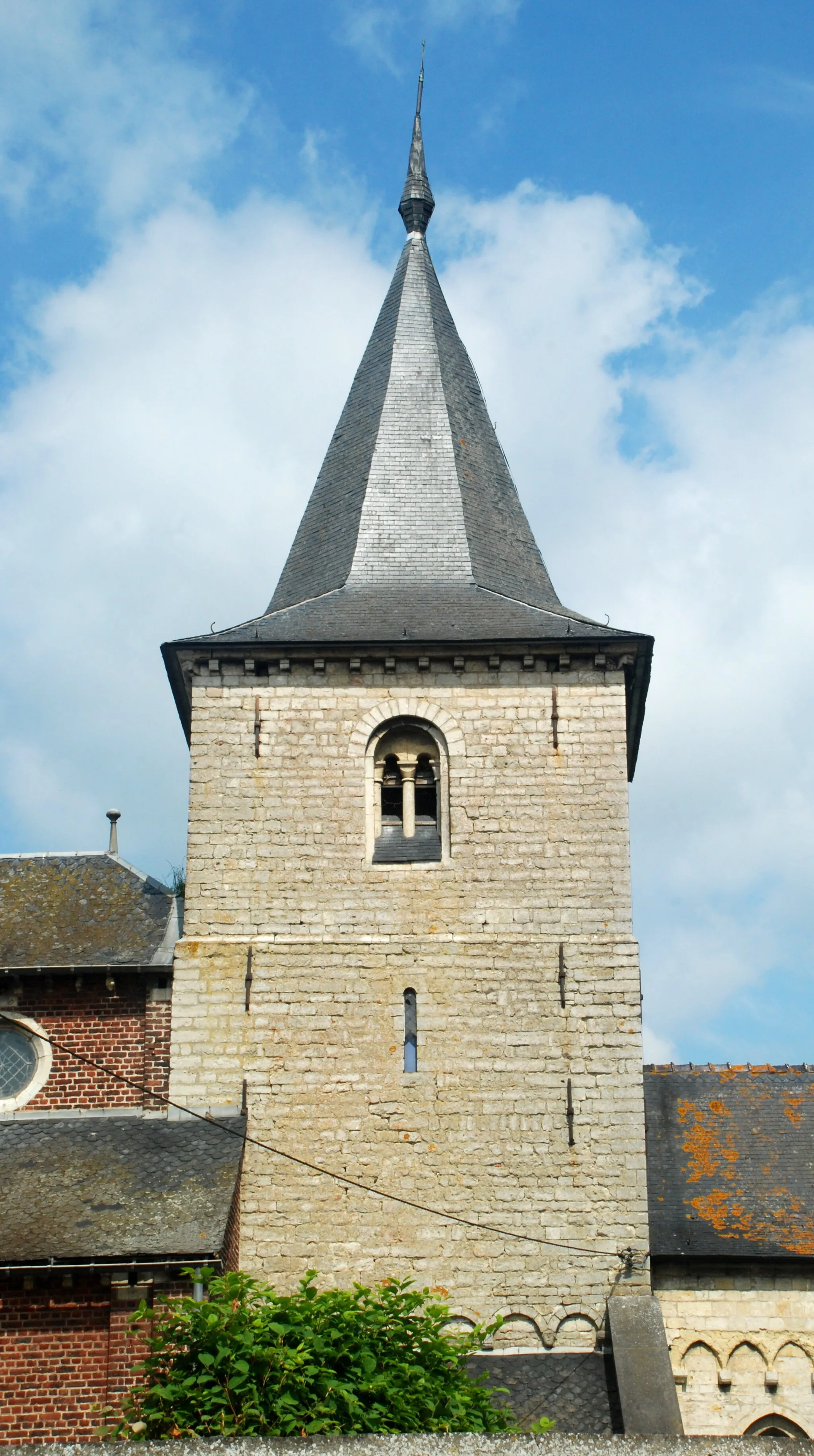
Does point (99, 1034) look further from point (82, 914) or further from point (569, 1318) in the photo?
point (569, 1318)

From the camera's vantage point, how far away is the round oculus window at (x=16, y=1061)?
15812mm

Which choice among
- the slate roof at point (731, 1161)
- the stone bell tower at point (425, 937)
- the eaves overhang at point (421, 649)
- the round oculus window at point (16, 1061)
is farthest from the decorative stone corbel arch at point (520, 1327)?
the eaves overhang at point (421, 649)

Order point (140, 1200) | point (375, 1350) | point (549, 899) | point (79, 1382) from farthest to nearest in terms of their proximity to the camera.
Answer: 1. point (549, 899)
2. point (140, 1200)
3. point (79, 1382)
4. point (375, 1350)

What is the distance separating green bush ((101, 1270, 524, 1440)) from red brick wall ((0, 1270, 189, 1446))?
1.01m

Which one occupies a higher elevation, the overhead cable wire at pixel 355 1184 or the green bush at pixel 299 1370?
the overhead cable wire at pixel 355 1184

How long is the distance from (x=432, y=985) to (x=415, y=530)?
5.83 meters

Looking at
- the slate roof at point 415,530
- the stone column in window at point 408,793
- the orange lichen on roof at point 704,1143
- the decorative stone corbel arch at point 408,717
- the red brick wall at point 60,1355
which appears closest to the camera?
the red brick wall at point 60,1355

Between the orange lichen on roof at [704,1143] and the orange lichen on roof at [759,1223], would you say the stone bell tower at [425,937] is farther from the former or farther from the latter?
the orange lichen on roof at [704,1143]

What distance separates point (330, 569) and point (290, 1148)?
691 cm

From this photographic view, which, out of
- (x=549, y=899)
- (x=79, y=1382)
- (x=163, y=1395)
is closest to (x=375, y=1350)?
(x=163, y=1395)

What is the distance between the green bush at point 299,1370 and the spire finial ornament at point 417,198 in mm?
15774

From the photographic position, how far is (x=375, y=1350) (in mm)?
11469

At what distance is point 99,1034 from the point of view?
1591 cm

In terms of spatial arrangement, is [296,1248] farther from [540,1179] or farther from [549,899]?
[549,899]
